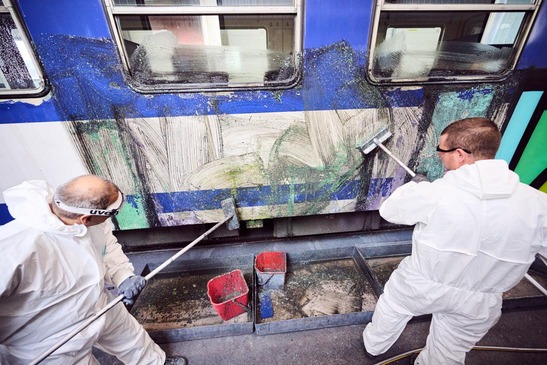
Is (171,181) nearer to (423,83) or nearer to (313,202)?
(313,202)

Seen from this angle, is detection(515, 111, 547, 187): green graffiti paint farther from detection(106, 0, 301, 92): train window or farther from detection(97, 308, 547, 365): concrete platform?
detection(106, 0, 301, 92): train window

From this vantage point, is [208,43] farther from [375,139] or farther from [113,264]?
[113,264]

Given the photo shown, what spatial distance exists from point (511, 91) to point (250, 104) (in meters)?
2.70

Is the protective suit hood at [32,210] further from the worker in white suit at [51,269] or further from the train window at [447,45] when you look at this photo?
the train window at [447,45]

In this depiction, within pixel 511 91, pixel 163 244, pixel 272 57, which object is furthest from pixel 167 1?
pixel 511 91

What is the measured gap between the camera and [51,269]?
1.30 m

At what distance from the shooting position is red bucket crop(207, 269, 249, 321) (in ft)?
7.64

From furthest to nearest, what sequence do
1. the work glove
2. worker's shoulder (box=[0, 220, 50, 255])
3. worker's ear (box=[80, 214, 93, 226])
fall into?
the work glove → worker's ear (box=[80, 214, 93, 226]) → worker's shoulder (box=[0, 220, 50, 255])

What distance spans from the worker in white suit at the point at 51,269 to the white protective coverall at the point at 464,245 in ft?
6.81

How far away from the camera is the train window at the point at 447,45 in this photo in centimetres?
212

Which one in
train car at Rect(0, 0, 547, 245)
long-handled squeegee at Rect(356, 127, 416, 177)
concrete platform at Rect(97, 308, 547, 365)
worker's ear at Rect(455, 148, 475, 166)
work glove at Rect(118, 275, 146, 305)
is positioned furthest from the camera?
long-handled squeegee at Rect(356, 127, 416, 177)

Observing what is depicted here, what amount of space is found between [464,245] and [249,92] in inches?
79.2

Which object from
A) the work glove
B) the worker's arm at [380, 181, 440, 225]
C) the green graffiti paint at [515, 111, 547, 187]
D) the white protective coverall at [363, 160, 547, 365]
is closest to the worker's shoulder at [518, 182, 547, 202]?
the white protective coverall at [363, 160, 547, 365]

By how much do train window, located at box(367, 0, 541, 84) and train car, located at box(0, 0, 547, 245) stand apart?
0.04ft
